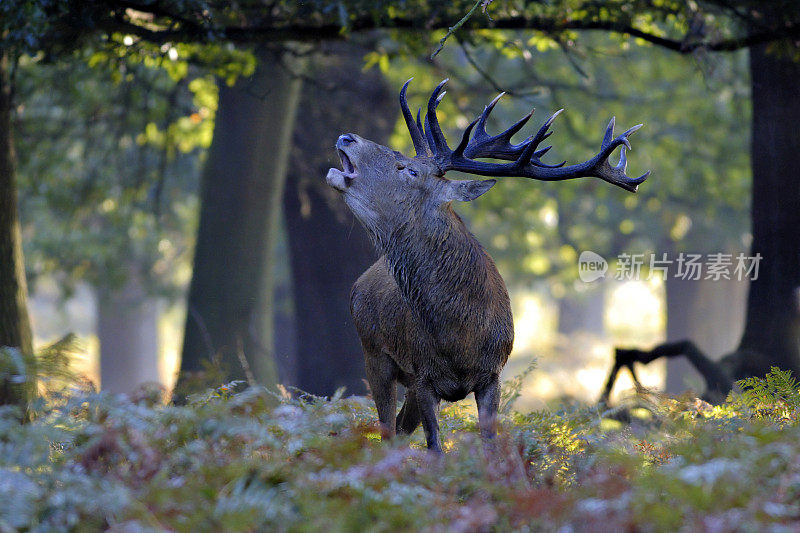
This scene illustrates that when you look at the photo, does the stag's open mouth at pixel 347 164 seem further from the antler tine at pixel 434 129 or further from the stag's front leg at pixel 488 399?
the stag's front leg at pixel 488 399

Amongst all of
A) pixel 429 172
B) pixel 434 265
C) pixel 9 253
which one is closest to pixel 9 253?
pixel 9 253

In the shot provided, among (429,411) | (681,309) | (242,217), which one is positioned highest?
(242,217)

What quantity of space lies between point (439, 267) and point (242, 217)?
4.76 m

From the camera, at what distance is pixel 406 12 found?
724 cm

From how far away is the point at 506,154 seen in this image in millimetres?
5809

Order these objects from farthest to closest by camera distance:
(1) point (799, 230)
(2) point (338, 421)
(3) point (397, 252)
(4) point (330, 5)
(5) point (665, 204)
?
(5) point (665, 204), (1) point (799, 230), (4) point (330, 5), (3) point (397, 252), (2) point (338, 421)

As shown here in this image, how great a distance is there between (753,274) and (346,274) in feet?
17.3

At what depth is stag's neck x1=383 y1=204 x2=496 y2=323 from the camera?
5340 millimetres

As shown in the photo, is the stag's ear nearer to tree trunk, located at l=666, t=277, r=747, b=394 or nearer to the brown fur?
the brown fur

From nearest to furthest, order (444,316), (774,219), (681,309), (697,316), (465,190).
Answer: (444,316), (465,190), (774,219), (697,316), (681,309)

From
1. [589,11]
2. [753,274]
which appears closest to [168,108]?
[589,11]

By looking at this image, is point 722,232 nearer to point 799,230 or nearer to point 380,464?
point 799,230

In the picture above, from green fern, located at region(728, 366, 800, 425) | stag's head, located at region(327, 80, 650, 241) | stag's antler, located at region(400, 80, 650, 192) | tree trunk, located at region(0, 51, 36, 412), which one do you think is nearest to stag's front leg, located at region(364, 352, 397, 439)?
stag's head, located at region(327, 80, 650, 241)

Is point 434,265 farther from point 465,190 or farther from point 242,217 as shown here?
point 242,217
